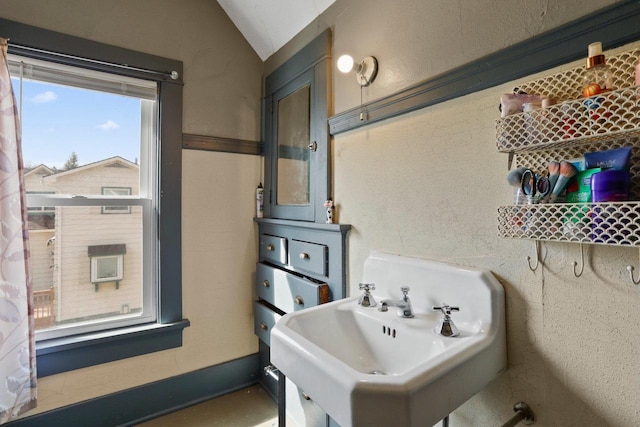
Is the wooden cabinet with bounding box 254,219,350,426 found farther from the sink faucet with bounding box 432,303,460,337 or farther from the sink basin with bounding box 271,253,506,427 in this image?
the sink faucet with bounding box 432,303,460,337

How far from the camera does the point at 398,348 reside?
98 cm

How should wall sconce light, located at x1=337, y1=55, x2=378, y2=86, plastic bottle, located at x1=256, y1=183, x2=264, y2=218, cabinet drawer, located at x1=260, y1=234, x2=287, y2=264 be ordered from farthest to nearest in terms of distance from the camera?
plastic bottle, located at x1=256, y1=183, x2=264, y2=218 → cabinet drawer, located at x1=260, y1=234, x2=287, y2=264 → wall sconce light, located at x1=337, y1=55, x2=378, y2=86

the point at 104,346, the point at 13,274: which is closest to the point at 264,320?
the point at 104,346

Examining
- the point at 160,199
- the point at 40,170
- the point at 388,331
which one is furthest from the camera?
the point at 160,199

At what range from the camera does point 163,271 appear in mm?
1761

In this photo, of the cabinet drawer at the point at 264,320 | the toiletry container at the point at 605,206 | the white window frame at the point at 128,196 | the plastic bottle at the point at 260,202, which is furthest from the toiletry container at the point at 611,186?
the white window frame at the point at 128,196

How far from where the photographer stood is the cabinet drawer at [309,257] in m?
1.49

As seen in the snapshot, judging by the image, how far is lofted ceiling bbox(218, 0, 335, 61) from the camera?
1.61 meters

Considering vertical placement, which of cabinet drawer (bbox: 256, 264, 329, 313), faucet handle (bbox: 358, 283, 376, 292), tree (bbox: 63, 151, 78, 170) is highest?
tree (bbox: 63, 151, 78, 170)

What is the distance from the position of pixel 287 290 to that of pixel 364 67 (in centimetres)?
114

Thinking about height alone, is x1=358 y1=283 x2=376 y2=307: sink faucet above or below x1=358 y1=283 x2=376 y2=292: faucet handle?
below

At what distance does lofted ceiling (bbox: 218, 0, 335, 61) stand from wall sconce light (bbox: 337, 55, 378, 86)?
0.42 m

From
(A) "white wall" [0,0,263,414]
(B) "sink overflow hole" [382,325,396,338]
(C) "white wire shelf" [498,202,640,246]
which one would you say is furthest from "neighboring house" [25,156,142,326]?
(C) "white wire shelf" [498,202,640,246]

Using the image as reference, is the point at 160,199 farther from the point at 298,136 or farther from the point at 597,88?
the point at 597,88
